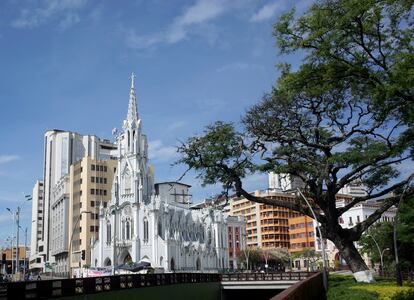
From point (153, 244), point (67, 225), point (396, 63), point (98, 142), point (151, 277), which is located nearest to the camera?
point (396, 63)

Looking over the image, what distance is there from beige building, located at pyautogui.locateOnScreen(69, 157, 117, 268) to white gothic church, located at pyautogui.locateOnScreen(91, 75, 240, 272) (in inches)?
495

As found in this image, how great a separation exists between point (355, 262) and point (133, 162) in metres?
75.3

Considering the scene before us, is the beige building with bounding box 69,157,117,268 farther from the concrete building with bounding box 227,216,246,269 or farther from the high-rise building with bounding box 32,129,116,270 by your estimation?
the concrete building with bounding box 227,216,246,269

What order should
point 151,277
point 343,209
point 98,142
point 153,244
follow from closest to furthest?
point 343,209, point 151,277, point 153,244, point 98,142

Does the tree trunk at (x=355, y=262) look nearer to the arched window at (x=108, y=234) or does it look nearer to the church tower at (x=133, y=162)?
the church tower at (x=133, y=162)

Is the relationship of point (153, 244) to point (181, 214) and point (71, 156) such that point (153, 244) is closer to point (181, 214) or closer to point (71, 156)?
point (181, 214)

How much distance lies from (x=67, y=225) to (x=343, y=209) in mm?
104074

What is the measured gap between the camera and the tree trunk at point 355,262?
1057 inches

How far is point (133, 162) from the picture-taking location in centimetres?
9894

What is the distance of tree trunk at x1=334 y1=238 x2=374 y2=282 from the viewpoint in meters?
26.9

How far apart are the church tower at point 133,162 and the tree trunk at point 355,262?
7127cm

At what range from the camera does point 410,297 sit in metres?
19.1

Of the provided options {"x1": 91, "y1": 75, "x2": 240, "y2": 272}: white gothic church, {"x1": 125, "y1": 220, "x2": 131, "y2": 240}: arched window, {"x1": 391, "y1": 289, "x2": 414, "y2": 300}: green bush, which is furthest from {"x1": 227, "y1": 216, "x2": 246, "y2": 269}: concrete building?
{"x1": 391, "y1": 289, "x2": 414, "y2": 300}: green bush

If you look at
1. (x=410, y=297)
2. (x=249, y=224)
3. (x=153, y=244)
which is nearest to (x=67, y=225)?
(x=153, y=244)
